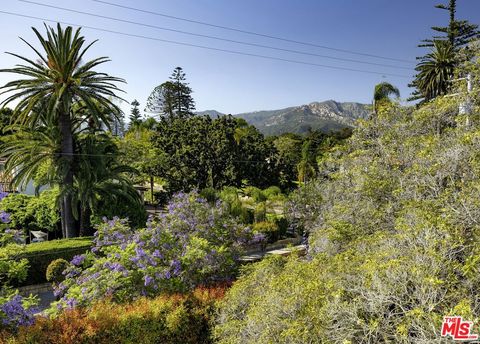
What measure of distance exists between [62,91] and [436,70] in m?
26.0

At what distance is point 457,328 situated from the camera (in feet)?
10.3


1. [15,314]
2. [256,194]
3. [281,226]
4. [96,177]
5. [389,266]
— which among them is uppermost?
[96,177]

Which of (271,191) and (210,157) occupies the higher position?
(210,157)

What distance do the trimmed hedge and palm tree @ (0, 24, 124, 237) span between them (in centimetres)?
237

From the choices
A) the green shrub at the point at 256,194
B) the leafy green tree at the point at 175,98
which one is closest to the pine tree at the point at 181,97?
the leafy green tree at the point at 175,98

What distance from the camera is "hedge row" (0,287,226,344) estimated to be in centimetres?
564

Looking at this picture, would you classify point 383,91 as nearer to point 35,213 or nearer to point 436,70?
point 436,70

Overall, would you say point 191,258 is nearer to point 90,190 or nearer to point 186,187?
point 90,190

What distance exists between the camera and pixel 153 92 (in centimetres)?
5675

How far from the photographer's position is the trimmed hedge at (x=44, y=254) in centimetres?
1213

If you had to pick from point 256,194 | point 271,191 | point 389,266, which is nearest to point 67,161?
point 256,194

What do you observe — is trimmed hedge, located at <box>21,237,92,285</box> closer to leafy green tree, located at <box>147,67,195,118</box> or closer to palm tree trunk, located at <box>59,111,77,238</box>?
palm tree trunk, located at <box>59,111,77,238</box>

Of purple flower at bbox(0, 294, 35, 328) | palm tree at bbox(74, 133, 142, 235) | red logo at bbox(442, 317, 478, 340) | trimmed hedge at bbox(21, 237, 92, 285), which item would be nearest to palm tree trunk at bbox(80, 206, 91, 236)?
palm tree at bbox(74, 133, 142, 235)

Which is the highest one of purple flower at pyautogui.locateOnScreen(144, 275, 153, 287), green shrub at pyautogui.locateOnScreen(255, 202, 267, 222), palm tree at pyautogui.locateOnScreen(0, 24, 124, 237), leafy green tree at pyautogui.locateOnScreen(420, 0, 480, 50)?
leafy green tree at pyautogui.locateOnScreen(420, 0, 480, 50)
